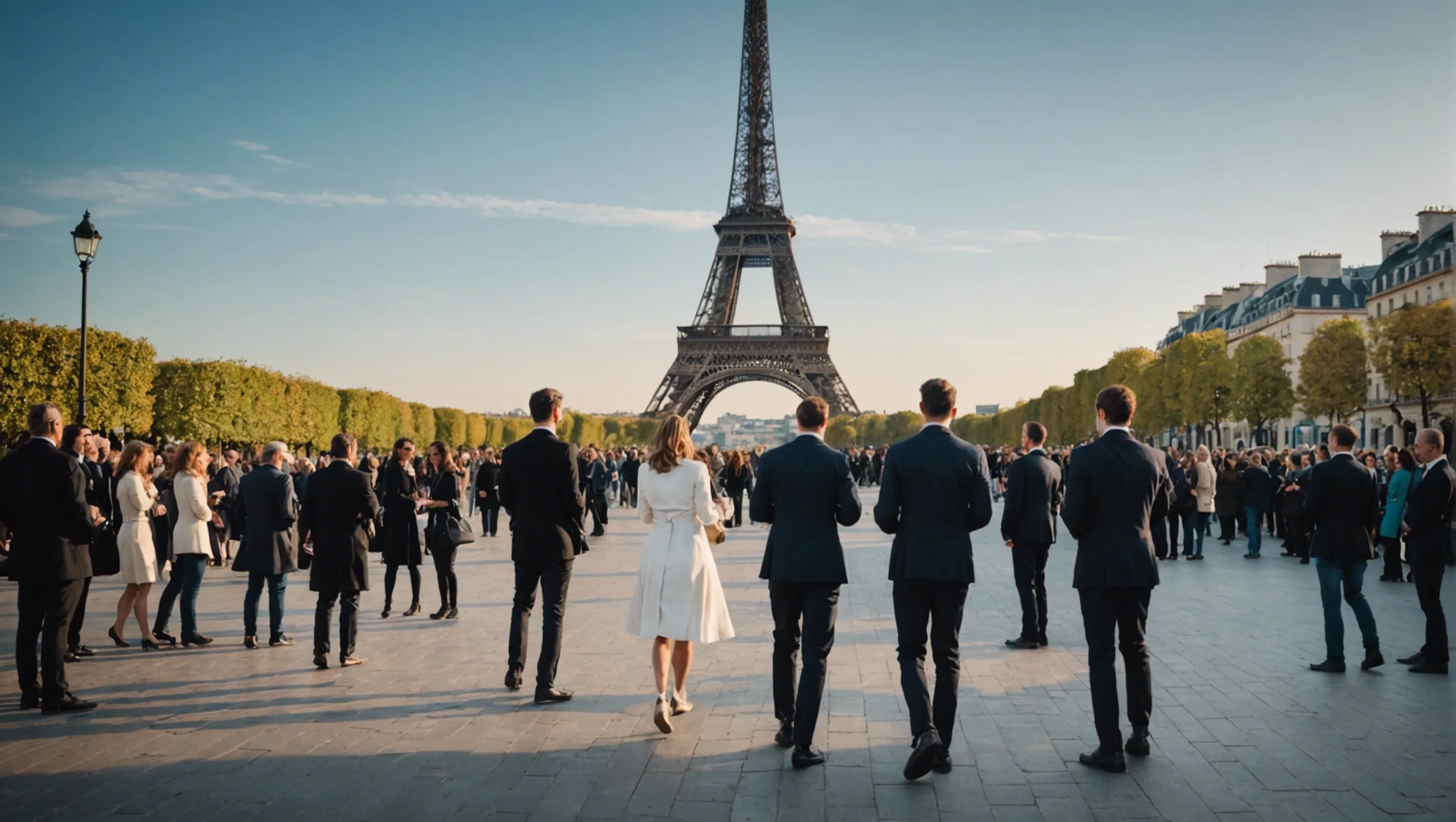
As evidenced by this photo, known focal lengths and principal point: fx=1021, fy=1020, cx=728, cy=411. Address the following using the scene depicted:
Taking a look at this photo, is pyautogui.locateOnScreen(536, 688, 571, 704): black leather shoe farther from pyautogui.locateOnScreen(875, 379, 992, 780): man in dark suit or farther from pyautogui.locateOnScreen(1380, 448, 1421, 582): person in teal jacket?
pyautogui.locateOnScreen(1380, 448, 1421, 582): person in teal jacket

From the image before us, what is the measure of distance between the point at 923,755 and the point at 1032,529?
404 centimetres

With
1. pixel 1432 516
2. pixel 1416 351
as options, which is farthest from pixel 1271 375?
pixel 1432 516

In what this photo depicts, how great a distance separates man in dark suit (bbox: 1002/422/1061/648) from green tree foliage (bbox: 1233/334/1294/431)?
171ft

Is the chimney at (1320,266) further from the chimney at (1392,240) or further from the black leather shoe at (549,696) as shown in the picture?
the black leather shoe at (549,696)

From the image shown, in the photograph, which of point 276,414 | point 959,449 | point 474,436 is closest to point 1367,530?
point 959,449

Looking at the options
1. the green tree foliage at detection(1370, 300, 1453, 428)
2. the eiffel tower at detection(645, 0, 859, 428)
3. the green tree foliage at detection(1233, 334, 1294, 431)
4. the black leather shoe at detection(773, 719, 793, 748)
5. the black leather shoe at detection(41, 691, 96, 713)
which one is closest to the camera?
the black leather shoe at detection(773, 719, 793, 748)

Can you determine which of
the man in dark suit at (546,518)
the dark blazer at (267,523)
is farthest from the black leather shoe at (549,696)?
the dark blazer at (267,523)

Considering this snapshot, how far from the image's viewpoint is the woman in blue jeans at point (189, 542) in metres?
8.99

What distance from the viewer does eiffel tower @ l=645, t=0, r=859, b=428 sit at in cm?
6525

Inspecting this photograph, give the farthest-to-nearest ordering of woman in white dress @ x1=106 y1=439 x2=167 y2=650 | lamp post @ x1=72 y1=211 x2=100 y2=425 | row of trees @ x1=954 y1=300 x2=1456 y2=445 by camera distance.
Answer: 1. row of trees @ x1=954 y1=300 x2=1456 y2=445
2. lamp post @ x1=72 y1=211 x2=100 y2=425
3. woman in white dress @ x1=106 y1=439 x2=167 y2=650

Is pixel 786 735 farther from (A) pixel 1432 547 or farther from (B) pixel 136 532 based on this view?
(B) pixel 136 532

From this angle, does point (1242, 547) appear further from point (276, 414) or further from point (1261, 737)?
point (276, 414)

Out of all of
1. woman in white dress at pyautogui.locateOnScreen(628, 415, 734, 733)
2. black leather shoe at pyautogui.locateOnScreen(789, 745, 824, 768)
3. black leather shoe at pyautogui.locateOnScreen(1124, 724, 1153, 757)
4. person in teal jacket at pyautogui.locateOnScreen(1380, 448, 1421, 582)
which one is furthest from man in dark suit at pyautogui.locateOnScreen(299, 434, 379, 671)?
person in teal jacket at pyautogui.locateOnScreen(1380, 448, 1421, 582)

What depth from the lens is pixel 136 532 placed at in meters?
8.66
